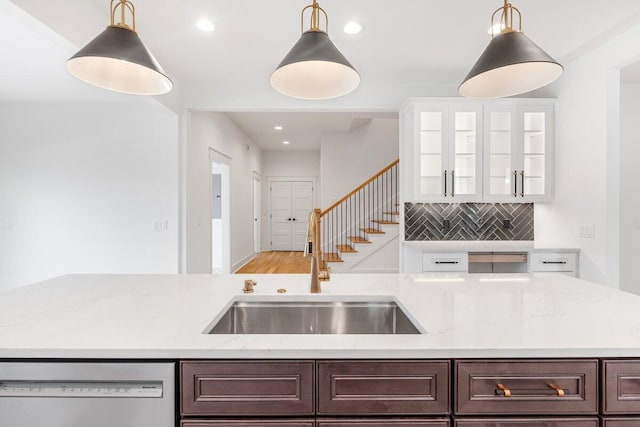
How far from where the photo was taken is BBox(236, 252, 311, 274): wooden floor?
20.7 ft

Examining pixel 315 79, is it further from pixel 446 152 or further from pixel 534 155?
pixel 534 155

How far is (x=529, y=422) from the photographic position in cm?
95

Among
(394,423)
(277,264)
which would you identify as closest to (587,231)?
(394,423)

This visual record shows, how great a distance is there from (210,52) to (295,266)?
441cm

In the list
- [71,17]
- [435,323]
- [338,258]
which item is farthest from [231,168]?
[435,323]

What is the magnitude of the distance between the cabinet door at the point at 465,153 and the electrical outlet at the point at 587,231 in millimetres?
928

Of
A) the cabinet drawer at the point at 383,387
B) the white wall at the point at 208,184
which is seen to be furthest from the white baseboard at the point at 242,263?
the cabinet drawer at the point at 383,387

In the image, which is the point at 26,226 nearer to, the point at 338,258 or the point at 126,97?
the point at 126,97

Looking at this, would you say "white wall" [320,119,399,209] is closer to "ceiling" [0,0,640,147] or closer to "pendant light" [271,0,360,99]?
"ceiling" [0,0,640,147]

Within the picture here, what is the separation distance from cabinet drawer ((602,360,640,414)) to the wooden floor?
Answer: 16.5ft

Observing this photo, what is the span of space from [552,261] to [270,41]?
3.31 meters

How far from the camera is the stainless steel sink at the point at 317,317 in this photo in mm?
1486

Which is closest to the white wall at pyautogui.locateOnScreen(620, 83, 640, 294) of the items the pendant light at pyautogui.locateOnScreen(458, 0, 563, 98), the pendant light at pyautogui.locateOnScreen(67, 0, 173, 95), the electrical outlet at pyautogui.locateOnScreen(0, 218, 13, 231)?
the pendant light at pyautogui.locateOnScreen(458, 0, 563, 98)

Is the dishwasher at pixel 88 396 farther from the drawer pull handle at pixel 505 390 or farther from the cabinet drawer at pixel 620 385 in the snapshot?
the cabinet drawer at pixel 620 385
